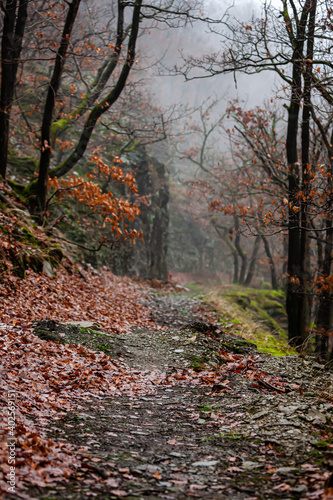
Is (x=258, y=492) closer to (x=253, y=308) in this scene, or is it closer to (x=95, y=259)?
(x=95, y=259)

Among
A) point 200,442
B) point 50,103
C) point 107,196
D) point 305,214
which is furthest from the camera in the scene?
point 107,196

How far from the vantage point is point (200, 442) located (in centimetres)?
379

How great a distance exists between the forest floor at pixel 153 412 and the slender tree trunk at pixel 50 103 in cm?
314

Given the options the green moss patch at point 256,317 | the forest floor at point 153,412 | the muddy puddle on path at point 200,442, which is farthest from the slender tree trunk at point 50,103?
the muddy puddle on path at point 200,442

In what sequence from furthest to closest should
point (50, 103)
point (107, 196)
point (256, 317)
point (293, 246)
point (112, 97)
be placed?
point (256, 317) < point (112, 97) < point (107, 196) < point (50, 103) < point (293, 246)

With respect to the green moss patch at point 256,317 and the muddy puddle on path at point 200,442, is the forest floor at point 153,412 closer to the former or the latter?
the muddy puddle on path at point 200,442

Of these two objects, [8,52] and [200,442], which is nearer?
[200,442]

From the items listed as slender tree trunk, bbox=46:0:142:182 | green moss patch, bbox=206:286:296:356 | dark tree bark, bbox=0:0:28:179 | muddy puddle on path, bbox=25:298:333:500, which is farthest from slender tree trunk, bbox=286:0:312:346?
dark tree bark, bbox=0:0:28:179

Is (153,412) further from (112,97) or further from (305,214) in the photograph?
(112,97)

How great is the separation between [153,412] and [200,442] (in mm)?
1010

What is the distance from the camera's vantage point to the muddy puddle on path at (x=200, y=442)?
109 inches

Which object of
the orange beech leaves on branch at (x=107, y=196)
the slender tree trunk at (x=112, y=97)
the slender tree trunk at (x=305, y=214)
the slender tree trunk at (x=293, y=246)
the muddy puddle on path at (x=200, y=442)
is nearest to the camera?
the muddy puddle on path at (x=200, y=442)

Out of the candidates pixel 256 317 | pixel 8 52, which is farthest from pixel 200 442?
pixel 256 317

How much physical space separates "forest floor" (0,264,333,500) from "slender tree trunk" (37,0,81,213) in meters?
3.14
